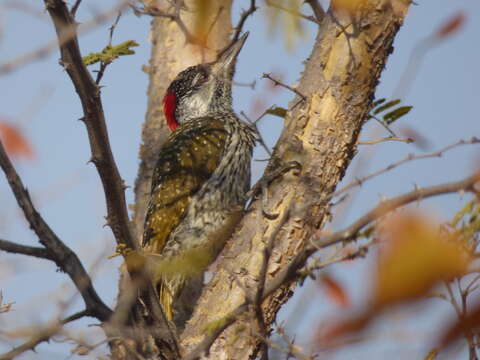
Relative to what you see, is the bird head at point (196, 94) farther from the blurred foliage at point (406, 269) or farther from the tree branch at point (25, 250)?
the blurred foliage at point (406, 269)

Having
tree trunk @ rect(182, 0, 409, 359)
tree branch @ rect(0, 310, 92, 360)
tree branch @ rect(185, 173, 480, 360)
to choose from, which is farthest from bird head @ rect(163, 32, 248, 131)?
tree branch @ rect(185, 173, 480, 360)

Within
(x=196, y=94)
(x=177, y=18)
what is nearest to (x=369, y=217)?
(x=177, y=18)

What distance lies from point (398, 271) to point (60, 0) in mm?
1861

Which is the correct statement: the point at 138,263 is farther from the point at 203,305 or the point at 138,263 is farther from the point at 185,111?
the point at 185,111

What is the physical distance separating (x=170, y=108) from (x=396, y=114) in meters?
3.08

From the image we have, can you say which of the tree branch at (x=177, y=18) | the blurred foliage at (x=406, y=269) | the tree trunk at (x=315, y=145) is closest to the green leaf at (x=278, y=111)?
the tree trunk at (x=315, y=145)

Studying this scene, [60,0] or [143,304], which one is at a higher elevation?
[60,0]

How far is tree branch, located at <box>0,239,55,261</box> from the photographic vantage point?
3348 millimetres

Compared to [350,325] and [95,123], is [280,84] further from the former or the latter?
[350,325]

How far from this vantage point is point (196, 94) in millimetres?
6898

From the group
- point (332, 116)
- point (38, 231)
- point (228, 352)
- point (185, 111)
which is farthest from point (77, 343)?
point (185, 111)

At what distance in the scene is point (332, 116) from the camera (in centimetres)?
419

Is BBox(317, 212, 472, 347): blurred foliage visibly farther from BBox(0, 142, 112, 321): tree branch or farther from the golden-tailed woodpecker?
the golden-tailed woodpecker

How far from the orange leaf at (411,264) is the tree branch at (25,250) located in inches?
89.9
